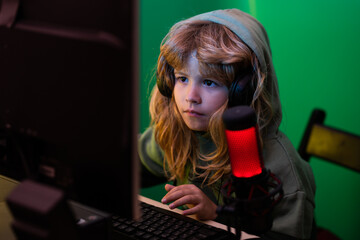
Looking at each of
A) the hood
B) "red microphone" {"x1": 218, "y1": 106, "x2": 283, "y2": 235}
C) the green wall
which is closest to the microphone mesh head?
"red microphone" {"x1": 218, "y1": 106, "x2": 283, "y2": 235}

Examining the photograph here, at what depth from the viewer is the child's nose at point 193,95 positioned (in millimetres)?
1101

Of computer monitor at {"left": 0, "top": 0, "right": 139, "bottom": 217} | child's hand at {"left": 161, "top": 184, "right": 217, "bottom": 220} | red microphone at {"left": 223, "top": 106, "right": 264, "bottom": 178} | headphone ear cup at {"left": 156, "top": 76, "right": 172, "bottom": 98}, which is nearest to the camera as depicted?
computer monitor at {"left": 0, "top": 0, "right": 139, "bottom": 217}

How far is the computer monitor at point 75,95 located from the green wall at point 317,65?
1.09m

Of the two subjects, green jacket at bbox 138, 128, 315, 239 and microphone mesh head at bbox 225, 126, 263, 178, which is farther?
green jacket at bbox 138, 128, 315, 239

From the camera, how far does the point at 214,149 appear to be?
1.26 m

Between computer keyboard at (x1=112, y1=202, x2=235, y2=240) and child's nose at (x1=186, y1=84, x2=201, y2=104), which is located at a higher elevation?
child's nose at (x1=186, y1=84, x2=201, y2=104)

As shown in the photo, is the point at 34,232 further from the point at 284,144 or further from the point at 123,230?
the point at 284,144

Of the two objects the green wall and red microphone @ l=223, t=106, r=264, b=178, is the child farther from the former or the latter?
the green wall

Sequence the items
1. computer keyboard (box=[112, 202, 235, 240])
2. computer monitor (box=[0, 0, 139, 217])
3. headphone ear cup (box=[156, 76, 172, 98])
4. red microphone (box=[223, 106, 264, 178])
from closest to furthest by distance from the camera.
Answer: computer monitor (box=[0, 0, 139, 217]), red microphone (box=[223, 106, 264, 178]), computer keyboard (box=[112, 202, 235, 240]), headphone ear cup (box=[156, 76, 172, 98])

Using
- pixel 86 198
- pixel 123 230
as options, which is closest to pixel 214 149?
pixel 123 230

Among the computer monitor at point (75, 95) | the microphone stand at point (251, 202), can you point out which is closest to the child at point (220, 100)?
the microphone stand at point (251, 202)

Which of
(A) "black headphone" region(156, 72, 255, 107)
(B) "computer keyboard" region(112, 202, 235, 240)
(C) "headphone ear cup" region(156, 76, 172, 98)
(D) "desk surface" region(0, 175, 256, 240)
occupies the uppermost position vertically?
(A) "black headphone" region(156, 72, 255, 107)

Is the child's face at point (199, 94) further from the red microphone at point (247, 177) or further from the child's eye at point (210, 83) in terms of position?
the red microphone at point (247, 177)

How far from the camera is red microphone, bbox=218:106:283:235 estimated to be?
0.71 m
